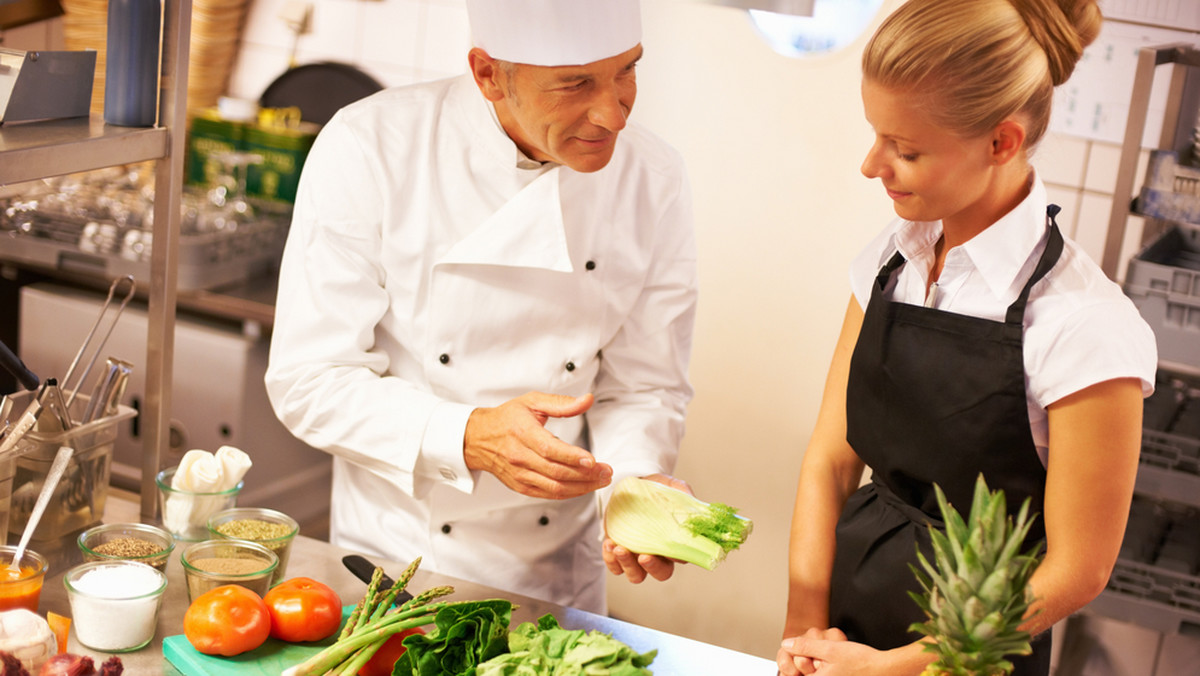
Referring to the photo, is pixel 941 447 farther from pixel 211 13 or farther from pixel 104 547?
pixel 211 13

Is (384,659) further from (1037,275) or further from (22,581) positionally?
(1037,275)

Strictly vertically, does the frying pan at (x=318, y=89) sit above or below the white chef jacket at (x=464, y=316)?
above

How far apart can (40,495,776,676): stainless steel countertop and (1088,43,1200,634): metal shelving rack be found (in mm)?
1322

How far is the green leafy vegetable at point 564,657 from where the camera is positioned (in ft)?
3.96

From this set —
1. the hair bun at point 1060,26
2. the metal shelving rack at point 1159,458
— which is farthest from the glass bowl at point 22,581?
the metal shelving rack at point 1159,458

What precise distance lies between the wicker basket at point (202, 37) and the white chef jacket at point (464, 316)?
2.22m

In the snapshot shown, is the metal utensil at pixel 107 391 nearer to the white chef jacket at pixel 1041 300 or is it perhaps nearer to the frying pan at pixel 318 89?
the white chef jacket at pixel 1041 300

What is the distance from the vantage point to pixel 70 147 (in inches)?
56.8

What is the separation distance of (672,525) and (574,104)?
64 centimetres

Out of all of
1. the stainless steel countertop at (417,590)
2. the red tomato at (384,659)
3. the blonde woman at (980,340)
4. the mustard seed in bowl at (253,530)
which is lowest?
the stainless steel countertop at (417,590)

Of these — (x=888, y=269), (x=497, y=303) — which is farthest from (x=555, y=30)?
(x=888, y=269)

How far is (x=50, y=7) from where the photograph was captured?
5.80ft

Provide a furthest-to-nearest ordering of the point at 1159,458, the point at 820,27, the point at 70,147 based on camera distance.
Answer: the point at 820,27, the point at 1159,458, the point at 70,147

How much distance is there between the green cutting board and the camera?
1306 mm
